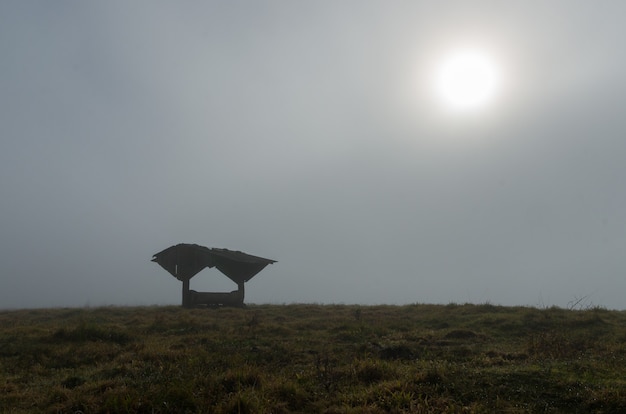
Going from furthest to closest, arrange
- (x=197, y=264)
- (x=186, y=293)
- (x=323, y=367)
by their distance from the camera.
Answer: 1. (x=197, y=264)
2. (x=186, y=293)
3. (x=323, y=367)

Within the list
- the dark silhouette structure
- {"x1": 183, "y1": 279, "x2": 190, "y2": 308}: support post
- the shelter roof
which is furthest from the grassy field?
the shelter roof

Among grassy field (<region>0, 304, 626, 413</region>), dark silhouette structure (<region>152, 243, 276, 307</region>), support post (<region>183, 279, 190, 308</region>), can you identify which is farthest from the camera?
dark silhouette structure (<region>152, 243, 276, 307</region>)

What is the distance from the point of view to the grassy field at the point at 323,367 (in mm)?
6570

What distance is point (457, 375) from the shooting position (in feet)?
25.5

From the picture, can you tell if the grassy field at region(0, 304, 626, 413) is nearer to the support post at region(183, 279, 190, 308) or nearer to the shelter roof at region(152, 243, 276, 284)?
the support post at region(183, 279, 190, 308)

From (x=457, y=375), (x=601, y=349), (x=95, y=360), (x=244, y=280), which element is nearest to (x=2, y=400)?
(x=95, y=360)

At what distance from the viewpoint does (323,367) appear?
29.5ft

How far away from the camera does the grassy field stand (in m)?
6.57

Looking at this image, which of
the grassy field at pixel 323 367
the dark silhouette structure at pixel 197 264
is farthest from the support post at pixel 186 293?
the grassy field at pixel 323 367

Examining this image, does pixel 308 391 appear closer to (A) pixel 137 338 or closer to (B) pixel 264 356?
(B) pixel 264 356

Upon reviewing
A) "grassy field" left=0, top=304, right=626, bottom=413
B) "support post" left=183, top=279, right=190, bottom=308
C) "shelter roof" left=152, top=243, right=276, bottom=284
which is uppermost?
"shelter roof" left=152, top=243, right=276, bottom=284

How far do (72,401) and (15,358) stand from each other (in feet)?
18.0

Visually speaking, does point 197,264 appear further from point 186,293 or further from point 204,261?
point 186,293

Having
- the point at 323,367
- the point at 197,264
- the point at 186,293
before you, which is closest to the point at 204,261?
the point at 197,264
